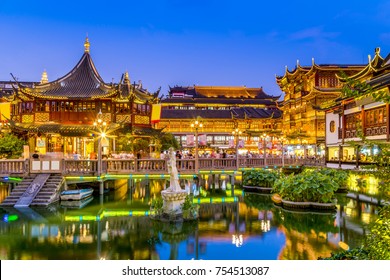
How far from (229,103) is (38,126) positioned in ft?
157

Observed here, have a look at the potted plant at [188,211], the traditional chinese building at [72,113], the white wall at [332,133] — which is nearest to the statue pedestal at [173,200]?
the potted plant at [188,211]

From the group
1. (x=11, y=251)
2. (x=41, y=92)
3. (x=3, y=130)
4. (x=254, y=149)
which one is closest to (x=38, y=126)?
(x=41, y=92)

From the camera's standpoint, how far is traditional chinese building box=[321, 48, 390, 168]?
27.8 m

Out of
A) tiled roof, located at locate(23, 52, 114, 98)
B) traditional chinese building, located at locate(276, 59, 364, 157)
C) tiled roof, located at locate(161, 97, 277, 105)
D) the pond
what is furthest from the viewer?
tiled roof, located at locate(161, 97, 277, 105)

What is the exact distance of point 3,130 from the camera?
3094cm

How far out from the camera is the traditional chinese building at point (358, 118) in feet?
91.4

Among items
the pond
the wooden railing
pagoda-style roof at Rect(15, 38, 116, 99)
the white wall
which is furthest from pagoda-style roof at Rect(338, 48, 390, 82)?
pagoda-style roof at Rect(15, 38, 116, 99)

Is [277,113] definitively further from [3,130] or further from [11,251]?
[11,251]

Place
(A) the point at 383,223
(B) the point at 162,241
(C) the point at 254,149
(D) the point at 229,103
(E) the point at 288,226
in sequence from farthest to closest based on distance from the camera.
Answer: (D) the point at 229,103, (C) the point at 254,149, (E) the point at 288,226, (B) the point at 162,241, (A) the point at 383,223

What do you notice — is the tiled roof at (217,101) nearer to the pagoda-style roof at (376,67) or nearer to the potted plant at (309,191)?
the pagoda-style roof at (376,67)

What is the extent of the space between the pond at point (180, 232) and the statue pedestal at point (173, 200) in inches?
23.8

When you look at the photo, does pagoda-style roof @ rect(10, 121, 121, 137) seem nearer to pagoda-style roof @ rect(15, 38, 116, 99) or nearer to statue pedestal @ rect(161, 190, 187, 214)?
pagoda-style roof @ rect(15, 38, 116, 99)

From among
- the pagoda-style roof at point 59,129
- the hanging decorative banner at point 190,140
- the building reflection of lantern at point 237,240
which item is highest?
the pagoda-style roof at point 59,129

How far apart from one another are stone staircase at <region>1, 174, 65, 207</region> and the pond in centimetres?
61
